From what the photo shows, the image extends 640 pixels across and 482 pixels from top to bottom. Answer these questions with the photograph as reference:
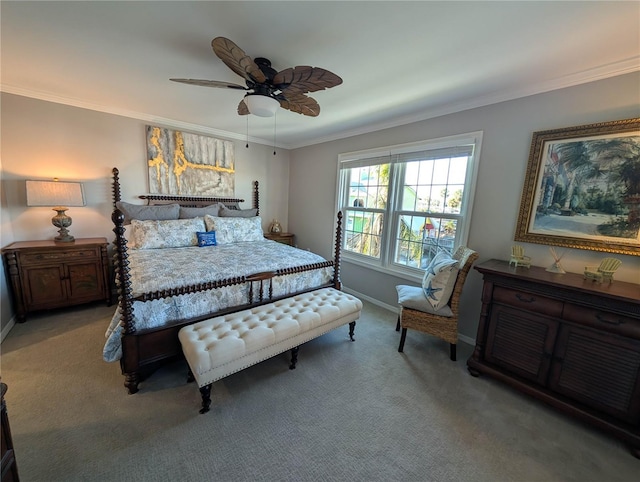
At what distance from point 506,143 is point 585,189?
0.72 meters

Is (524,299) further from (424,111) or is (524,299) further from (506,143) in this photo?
(424,111)

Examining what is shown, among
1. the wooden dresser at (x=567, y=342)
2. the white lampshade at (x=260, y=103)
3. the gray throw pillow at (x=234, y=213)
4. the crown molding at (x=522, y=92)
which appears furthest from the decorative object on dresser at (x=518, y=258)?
the gray throw pillow at (x=234, y=213)

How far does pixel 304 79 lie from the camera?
1.66 meters

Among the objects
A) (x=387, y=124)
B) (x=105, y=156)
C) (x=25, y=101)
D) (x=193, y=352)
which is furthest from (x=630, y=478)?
(x=25, y=101)

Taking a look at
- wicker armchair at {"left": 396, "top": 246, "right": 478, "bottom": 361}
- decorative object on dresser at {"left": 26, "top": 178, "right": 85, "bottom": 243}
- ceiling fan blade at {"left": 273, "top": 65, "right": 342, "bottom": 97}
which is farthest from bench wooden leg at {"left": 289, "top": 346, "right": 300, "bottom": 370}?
decorative object on dresser at {"left": 26, "top": 178, "right": 85, "bottom": 243}

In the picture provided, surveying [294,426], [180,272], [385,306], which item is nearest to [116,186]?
[180,272]

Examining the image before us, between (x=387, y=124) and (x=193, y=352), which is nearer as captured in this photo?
(x=193, y=352)

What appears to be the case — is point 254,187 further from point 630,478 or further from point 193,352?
point 630,478

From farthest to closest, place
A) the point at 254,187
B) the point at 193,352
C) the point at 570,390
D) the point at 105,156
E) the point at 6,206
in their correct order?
the point at 254,187, the point at 105,156, the point at 6,206, the point at 570,390, the point at 193,352

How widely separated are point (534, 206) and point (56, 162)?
5095 mm

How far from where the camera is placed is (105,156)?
10.5ft

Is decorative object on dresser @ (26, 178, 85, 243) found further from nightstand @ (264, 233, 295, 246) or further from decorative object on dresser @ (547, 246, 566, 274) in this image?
decorative object on dresser @ (547, 246, 566, 274)

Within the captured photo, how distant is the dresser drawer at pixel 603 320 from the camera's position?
1.52m

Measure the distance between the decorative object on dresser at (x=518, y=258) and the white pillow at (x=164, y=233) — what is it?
344 cm
